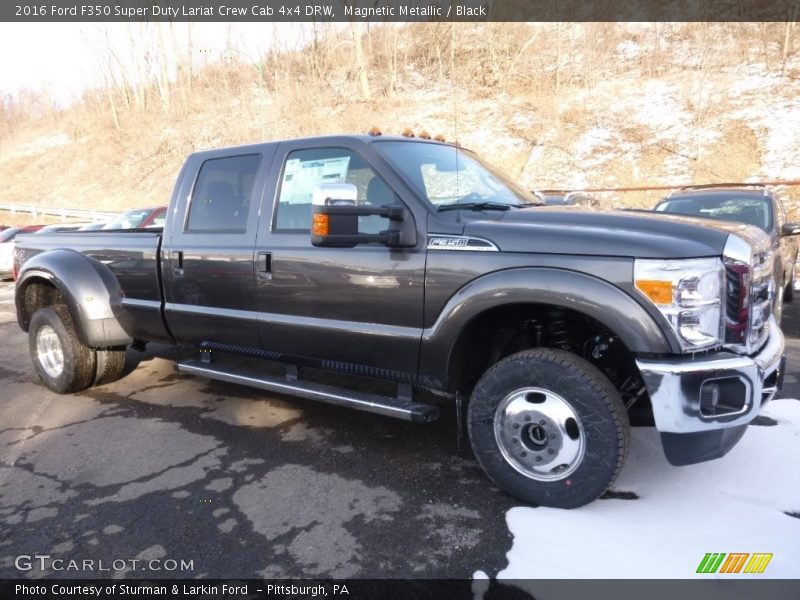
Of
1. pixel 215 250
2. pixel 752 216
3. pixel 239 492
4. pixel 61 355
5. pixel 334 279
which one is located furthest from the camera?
pixel 752 216

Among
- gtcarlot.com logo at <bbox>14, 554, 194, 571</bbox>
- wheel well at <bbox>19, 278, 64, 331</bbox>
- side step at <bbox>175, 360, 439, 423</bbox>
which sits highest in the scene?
wheel well at <bbox>19, 278, 64, 331</bbox>

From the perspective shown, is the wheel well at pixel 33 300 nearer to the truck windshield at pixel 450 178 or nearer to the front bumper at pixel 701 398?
the truck windshield at pixel 450 178

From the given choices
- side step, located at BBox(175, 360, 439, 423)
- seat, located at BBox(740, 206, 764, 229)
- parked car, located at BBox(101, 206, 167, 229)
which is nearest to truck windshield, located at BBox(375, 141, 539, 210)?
side step, located at BBox(175, 360, 439, 423)

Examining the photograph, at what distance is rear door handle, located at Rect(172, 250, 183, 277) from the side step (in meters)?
0.69

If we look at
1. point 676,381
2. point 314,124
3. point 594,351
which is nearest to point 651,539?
point 676,381

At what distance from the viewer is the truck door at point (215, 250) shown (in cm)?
398

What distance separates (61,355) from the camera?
16.8 feet

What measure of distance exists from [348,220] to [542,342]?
4.26 ft

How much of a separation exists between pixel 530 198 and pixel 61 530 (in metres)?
3.38

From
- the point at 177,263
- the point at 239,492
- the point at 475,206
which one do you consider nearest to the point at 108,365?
the point at 177,263

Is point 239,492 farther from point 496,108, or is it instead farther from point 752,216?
point 496,108

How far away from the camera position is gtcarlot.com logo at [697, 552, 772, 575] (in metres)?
2.47

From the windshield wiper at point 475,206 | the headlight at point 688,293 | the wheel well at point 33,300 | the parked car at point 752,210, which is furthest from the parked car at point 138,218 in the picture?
the headlight at point 688,293

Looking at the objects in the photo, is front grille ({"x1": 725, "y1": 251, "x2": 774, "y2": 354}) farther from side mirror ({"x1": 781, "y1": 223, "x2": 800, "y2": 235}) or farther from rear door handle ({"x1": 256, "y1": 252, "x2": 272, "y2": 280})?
side mirror ({"x1": 781, "y1": 223, "x2": 800, "y2": 235})
